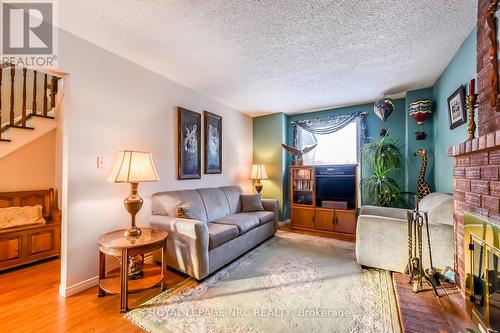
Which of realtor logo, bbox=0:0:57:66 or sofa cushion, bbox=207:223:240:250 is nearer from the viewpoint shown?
realtor logo, bbox=0:0:57:66

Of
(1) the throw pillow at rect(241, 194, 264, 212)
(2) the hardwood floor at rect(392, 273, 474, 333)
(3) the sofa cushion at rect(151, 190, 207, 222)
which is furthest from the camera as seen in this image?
(1) the throw pillow at rect(241, 194, 264, 212)

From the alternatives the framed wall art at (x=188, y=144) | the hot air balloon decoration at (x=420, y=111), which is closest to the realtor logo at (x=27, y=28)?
the framed wall art at (x=188, y=144)

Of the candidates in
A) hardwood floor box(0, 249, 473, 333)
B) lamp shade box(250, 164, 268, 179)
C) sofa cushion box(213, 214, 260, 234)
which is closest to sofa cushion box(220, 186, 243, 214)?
sofa cushion box(213, 214, 260, 234)

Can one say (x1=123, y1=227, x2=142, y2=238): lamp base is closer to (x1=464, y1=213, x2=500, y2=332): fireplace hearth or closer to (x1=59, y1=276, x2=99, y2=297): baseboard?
(x1=59, y1=276, x2=99, y2=297): baseboard

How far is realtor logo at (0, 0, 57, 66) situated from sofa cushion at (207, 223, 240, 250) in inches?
87.5

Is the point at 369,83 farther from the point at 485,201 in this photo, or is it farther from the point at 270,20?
the point at 485,201

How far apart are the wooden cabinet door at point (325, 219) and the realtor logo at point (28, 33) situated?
4081 millimetres

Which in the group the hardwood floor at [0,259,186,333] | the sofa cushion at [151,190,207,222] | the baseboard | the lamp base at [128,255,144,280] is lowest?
the hardwood floor at [0,259,186,333]

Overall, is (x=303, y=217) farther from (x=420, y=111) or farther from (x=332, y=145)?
(x=420, y=111)

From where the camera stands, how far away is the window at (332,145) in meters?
4.18

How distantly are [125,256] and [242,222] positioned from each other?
1.47 meters

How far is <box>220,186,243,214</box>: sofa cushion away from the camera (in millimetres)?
3607

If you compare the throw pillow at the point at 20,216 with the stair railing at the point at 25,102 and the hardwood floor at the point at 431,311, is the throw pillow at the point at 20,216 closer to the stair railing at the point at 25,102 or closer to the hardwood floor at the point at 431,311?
the stair railing at the point at 25,102

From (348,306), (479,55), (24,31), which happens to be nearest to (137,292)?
(348,306)
